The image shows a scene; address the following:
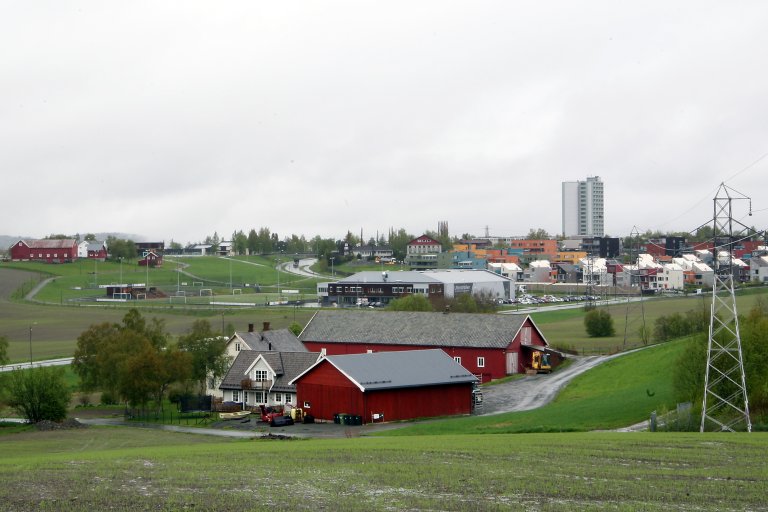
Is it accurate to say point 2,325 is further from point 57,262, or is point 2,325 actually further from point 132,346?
point 57,262

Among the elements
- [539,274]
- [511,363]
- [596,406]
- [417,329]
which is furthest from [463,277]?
[596,406]

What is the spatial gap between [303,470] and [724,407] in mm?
20355

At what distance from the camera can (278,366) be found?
182ft

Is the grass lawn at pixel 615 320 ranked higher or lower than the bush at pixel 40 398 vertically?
higher

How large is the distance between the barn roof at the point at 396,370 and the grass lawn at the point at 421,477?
18185 millimetres

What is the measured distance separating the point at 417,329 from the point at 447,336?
2856mm

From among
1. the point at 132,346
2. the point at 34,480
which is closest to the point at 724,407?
the point at 34,480

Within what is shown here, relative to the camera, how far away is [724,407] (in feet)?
120

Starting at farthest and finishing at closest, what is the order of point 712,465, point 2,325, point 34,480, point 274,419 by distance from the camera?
point 2,325 < point 274,419 < point 712,465 < point 34,480

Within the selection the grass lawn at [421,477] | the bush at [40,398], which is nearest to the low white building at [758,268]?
the bush at [40,398]

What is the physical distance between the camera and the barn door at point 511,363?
212 feet

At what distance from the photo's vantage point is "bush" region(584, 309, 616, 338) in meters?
87.4

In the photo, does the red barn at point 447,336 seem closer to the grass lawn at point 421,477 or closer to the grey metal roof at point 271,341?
the grey metal roof at point 271,341

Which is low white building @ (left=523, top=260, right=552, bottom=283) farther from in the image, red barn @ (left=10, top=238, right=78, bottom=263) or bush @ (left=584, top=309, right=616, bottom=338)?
bush @ (left=584, top=309, right=616, bottom=338)
